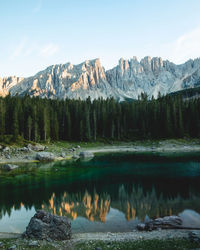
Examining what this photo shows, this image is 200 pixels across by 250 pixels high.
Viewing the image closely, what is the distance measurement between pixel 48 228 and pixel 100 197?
1240cm

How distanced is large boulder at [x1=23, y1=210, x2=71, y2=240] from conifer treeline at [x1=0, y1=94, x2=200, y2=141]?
69.1 meters

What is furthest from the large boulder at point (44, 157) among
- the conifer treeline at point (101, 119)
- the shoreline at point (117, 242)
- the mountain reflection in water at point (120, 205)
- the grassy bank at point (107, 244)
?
the grassy bank at point (107, 244)

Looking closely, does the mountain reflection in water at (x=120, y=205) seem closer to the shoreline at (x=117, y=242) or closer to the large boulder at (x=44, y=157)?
the shoreline at (x=117, y=242)

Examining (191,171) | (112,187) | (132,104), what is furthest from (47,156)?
(132,104)

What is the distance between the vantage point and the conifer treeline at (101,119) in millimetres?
83500

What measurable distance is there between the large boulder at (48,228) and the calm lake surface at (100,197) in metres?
3.24

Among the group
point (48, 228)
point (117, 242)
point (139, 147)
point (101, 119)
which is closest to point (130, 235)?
point (117, 242)

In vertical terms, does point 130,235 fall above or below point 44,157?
below

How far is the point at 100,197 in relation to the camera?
2533 centimetres

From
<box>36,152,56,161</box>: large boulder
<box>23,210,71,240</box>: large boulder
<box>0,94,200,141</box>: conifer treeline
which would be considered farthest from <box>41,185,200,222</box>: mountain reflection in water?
<box>0,94,200,141</box>: conifer treeline

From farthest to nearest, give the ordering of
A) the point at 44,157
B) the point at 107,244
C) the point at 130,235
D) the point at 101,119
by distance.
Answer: the point at 101,119 < the point at 44,157 < the point at 130,235 < the point at 107,244

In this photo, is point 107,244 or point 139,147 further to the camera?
point 139,147

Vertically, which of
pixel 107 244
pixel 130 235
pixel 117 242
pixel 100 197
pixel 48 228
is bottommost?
pixel 100 197

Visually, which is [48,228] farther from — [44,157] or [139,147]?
[139,147]
